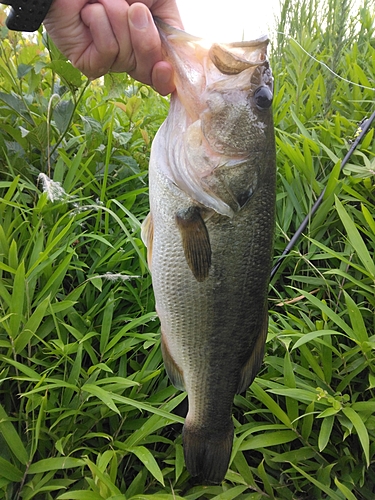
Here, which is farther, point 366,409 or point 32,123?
point 32,123

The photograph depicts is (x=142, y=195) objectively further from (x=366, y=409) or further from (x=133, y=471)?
(x=366, y=409)

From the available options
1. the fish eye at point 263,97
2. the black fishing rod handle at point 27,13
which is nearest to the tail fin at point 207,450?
the fish eye at point 263,97

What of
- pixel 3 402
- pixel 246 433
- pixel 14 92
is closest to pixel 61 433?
pixel 3 402

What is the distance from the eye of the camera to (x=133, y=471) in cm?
183

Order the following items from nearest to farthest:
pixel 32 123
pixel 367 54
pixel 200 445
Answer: pixel 200 445 → pixel 32 123 → pixel 367 54

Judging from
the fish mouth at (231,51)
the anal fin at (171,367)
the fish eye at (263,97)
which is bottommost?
the anal fin at (171,367)

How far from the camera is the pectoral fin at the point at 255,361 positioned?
58.6 inches

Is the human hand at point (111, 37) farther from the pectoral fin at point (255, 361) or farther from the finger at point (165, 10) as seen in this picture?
the pectoral fin at point (255, 361)

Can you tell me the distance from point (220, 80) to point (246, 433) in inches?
61.4

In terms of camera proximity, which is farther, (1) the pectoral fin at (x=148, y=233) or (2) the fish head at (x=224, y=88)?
(1) the pectoral fin at (x=148, y=233)

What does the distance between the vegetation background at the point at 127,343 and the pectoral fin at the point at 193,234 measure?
0.67 meters

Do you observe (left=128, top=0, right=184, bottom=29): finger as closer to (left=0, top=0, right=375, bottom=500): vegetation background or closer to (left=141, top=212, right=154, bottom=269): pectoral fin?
(left=0, top=0, right=375, bottom=500): vegetation background

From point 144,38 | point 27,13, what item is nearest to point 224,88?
point 144,38

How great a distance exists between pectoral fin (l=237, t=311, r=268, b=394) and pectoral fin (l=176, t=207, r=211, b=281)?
0.39 m
